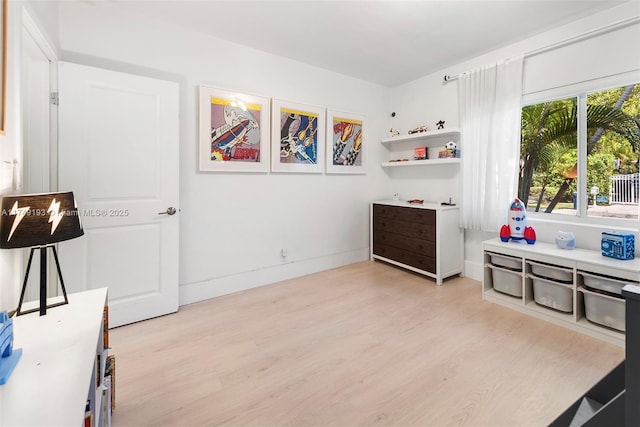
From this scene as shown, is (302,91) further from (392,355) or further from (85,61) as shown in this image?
(392,355)

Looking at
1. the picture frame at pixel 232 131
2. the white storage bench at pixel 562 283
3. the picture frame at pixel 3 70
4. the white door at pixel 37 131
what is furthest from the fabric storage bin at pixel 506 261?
the white door at pixel 37 131

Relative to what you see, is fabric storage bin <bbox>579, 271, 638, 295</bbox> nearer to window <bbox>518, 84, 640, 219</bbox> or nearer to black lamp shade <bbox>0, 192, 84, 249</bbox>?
window <bbox>518, 84, 640, 219</bbox>

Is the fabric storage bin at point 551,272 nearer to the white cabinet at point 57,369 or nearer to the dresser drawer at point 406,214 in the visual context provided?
the dresser drawer at point 406,214

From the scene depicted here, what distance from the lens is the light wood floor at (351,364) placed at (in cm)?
147

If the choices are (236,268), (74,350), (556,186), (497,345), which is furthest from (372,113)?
(74,350)

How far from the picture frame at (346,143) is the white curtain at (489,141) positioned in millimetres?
1248

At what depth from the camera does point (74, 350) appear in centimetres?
95

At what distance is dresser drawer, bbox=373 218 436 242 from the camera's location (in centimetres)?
329

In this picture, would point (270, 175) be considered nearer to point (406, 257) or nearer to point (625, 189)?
point (406, 257)

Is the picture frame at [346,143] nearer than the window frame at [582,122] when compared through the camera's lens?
No

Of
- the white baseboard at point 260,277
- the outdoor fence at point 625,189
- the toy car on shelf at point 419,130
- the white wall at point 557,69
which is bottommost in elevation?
the white baseboard at point 260,277

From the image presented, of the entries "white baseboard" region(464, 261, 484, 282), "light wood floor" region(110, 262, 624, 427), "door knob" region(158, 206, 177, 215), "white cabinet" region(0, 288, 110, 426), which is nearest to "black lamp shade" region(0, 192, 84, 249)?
"white cabinet" region(0, 288, 110, 426)

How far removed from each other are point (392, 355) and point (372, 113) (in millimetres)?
3222

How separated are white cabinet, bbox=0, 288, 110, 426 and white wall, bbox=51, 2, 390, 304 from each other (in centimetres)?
160
